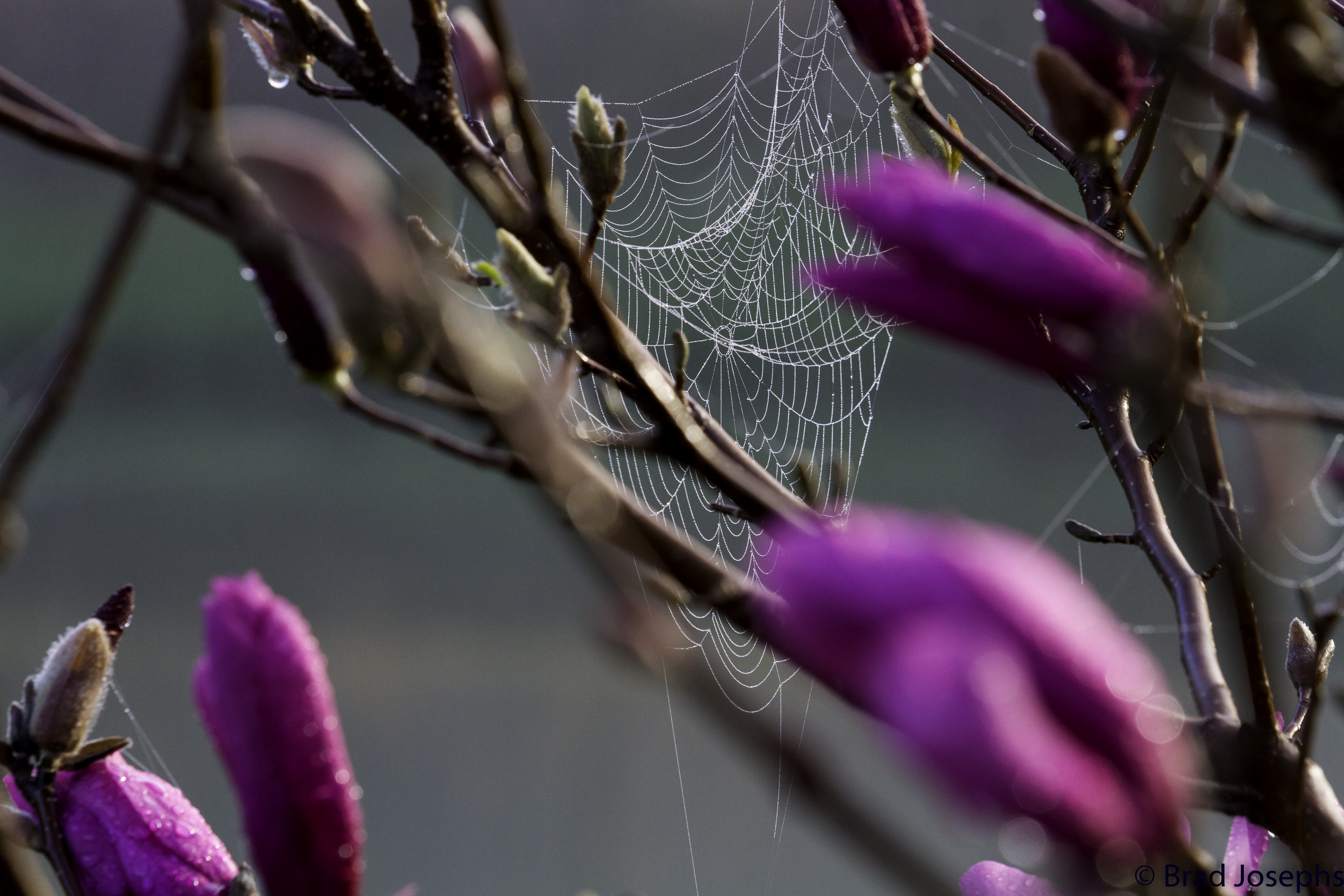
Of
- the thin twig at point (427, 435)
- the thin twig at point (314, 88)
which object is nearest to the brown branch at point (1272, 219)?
the thin twig at point (427, 435)

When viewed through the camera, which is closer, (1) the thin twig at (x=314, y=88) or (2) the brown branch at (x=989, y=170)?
(2) the brown branch at (x=989, y=170)

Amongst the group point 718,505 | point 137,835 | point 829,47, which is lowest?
point 137,835

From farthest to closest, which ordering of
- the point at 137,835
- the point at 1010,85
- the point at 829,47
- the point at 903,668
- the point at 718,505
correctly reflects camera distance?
the point at 1010,85 → the point at 829,47 → the point at 718,505 → the point at 137,835 → the point at 903,668

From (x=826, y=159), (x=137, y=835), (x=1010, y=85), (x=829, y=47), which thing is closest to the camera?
(x=137, y=835)

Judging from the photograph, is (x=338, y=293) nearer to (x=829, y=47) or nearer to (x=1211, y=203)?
(x=1211, y=203)

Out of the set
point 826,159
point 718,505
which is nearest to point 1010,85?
point 826,159

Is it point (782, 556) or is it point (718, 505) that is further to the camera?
point (718, 505)

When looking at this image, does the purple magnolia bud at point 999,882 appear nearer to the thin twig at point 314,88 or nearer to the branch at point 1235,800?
the branch at point 1235,800

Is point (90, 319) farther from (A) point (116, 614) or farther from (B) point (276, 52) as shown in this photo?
(B) point (276, 52)
